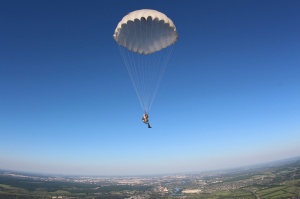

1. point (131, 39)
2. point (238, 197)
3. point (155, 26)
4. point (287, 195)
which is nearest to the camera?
point (155, 26)

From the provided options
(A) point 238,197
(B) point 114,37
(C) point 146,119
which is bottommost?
(A) point 238,197

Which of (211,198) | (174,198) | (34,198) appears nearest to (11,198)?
(34,198)

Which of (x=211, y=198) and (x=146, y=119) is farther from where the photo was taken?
(x=211, y=198)

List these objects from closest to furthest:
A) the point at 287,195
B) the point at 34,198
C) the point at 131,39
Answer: the point at 131,39, the point at 287,195, the point at 34,198

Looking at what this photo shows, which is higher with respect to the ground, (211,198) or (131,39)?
(131,39)

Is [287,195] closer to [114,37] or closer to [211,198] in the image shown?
[211,198]

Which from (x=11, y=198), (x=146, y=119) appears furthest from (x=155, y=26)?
(x=11, y=198)
